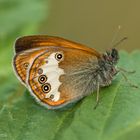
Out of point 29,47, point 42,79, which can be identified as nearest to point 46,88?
point 42,79

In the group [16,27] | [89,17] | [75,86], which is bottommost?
[89,17]

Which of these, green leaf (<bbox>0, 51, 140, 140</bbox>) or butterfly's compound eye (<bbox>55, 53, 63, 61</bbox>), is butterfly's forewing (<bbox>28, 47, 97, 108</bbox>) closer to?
butterfly's compound eye (<bbox>55, 53, 63, 61</bbox>)

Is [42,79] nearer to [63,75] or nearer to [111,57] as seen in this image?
A: [63,75]

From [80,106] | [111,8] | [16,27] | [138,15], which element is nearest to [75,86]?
[80,106]

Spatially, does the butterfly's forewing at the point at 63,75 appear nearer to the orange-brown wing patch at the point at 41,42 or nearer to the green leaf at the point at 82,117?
the orange-brown wing patch at the point at 41,42

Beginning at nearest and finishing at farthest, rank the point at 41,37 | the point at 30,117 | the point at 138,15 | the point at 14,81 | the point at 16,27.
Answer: the point at 30,117, the point at 41,37, the point at 14,81, the point at 16,27, the point at 138,15

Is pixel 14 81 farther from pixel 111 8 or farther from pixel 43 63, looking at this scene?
pixel 111 8

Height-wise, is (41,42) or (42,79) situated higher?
(41,42)
